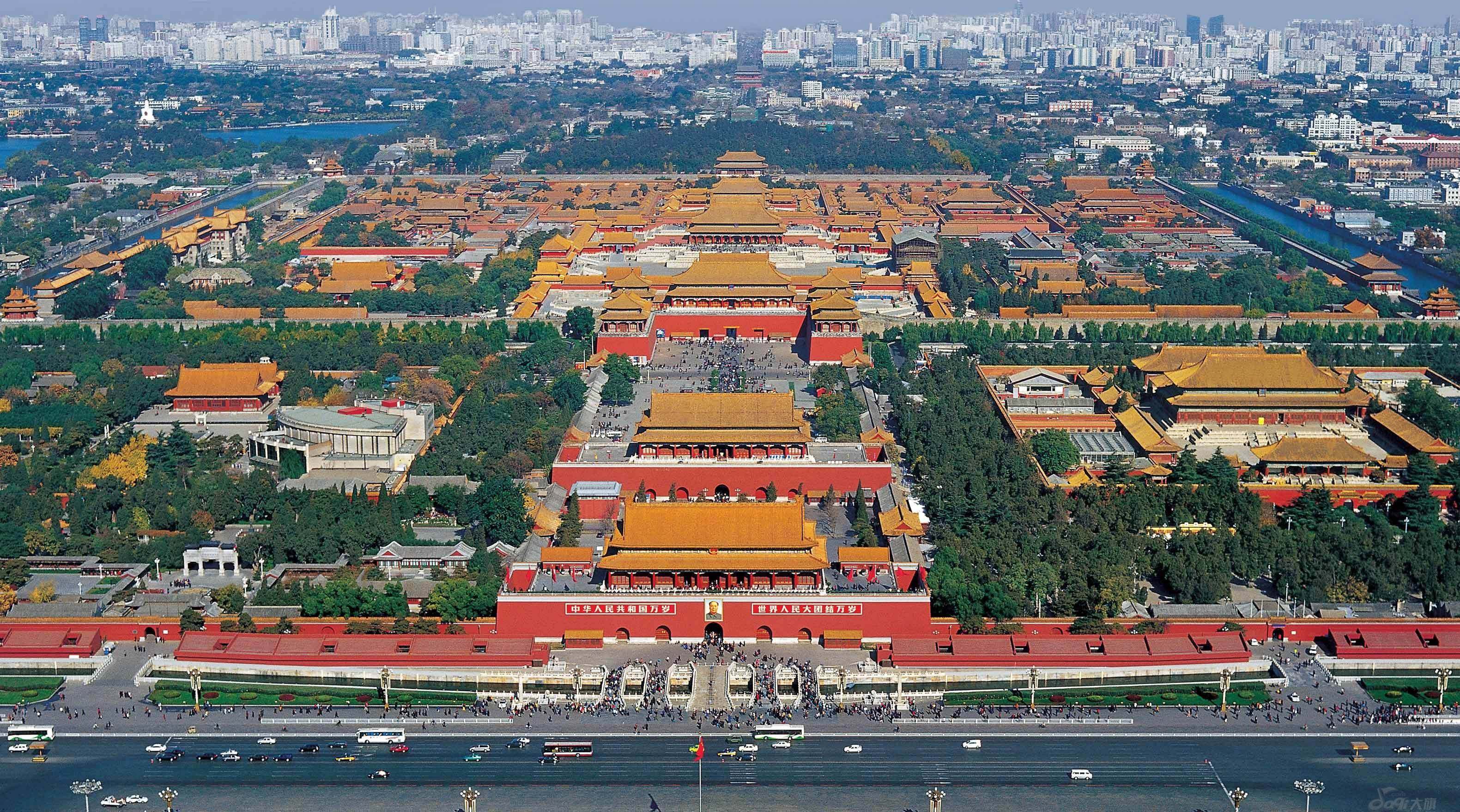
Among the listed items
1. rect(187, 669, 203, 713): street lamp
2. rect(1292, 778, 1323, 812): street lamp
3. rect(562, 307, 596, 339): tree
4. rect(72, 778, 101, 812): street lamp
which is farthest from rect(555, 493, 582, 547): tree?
rect(562, 307, 596, 339): tree

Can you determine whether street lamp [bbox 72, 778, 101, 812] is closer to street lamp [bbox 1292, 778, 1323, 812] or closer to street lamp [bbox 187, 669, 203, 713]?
street lamp [bbox 187, 669, 203, 713]

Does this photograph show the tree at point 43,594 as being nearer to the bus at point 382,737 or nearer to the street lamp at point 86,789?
the street lamp at point 86,789

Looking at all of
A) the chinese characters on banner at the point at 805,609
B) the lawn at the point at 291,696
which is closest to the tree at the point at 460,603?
the lawn at the point at 291,696

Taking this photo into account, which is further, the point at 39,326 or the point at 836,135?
the point at 836,135

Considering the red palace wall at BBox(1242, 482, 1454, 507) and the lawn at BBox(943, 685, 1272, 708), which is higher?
the red palace wall at BBox(1242, 482, 1454, 507)

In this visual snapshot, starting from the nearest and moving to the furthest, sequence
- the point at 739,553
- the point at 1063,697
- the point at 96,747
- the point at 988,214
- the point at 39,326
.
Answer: the point at 96,747 → the point at 1063,697 → the point at 739,553 → the point at 39,326 → the point at 988,214

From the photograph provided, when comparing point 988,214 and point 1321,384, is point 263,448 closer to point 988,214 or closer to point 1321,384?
point 1321,384

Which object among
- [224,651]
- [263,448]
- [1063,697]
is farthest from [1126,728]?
[263,448]
